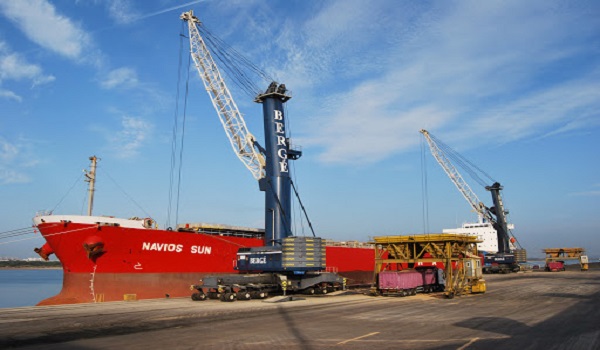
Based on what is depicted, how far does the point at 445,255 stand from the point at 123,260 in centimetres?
2526

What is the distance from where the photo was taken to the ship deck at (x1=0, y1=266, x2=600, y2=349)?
1521 centimetres

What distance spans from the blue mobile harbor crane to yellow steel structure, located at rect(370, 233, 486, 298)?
5.72 meters

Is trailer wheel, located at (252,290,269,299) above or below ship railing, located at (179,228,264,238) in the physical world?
below

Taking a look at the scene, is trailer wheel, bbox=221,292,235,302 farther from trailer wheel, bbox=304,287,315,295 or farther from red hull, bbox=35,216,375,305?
trailer wheel, bbox=304,287,315,295

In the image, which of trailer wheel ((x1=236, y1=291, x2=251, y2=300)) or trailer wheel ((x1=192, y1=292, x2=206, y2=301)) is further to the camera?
trailer wheel ((x1=236, y1=291, x2=251, y2=300))

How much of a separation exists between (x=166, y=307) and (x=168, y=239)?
342 inches

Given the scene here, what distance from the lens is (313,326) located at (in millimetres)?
19344

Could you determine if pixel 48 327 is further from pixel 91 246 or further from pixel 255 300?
pixel 255 300

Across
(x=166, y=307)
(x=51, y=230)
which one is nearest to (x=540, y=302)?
(x=166, y=307)

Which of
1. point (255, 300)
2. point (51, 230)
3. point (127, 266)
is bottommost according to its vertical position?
point (255, 300)

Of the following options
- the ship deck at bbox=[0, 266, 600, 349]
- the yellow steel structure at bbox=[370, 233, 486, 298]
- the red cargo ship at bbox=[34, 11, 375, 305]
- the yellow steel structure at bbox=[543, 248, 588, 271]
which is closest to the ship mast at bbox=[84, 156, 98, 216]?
the red cargo ship at bbox=[34, 11, 375, 305]

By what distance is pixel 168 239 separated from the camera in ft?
115

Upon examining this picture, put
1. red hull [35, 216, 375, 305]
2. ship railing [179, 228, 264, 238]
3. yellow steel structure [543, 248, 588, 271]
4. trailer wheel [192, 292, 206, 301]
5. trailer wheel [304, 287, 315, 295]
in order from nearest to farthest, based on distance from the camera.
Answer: red hull [35, 216, 375, 305] → trailer wheel [192, 292, 206, 301] → trailer wheel [304, 287, 315, 295] → ship railing [179, 228, 264, 238] → yellow steel structure [543, 248, 588, 271]

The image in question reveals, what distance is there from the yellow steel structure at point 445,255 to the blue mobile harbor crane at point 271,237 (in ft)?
18.8
